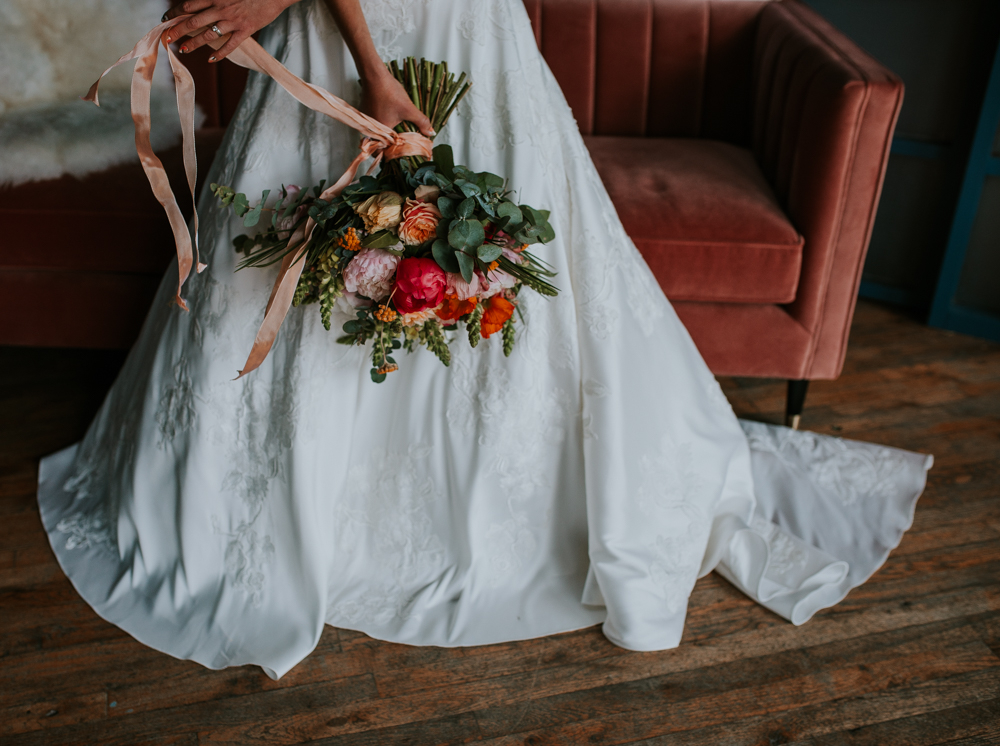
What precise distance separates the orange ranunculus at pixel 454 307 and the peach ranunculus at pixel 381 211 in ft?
0.43

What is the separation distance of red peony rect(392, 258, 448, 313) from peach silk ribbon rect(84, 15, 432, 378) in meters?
0.20

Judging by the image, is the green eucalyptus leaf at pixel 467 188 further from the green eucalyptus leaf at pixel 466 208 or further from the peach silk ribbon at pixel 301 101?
the peach silk ribbon at pixel 301 101

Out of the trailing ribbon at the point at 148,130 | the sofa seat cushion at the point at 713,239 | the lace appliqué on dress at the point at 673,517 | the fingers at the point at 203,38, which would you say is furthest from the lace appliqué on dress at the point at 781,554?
the fingers at the point at 203,38

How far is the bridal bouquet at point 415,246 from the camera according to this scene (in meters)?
1.09

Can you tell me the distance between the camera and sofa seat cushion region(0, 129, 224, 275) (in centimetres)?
177

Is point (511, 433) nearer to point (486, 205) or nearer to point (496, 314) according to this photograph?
point (496, 314)

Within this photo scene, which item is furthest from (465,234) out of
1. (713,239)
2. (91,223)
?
(91,223)

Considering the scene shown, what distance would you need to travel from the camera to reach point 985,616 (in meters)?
1.43

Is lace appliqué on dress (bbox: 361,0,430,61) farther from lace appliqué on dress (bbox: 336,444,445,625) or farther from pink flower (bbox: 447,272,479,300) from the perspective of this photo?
lace appliqué on dress (bbox: 336,444,445,625)

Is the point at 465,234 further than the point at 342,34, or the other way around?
the point at 342,34

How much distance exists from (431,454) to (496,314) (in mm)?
364

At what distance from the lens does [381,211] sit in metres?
1.11

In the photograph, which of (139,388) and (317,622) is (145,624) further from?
(139,388)

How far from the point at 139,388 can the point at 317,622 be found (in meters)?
0.59
